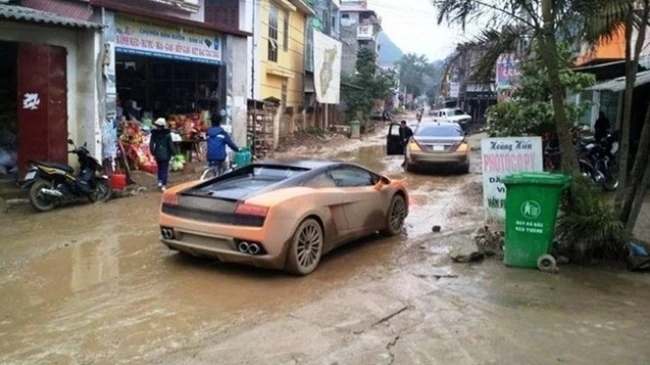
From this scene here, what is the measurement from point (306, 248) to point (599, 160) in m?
9.13

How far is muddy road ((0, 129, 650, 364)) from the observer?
4664 millimetres

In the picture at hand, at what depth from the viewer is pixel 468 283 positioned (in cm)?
665

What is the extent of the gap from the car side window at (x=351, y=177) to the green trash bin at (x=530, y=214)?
206cm

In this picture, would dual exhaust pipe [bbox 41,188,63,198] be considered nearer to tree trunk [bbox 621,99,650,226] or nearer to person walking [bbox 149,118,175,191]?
person walking [bbox 149,118,175,191]

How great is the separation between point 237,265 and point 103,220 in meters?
3.82

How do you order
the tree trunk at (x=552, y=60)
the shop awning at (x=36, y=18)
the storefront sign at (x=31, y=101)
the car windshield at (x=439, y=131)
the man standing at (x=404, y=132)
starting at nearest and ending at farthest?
the tree trunk at (x=552, y=60) < the shop awning at (x=36, y=18) < the storefront sign at (x=31, y=101) < the car windshield at (x=439, y=131) < the man standing at (x=404, y=132)

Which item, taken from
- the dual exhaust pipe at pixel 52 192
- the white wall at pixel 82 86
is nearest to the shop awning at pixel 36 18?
the white wall at pixel 82 86

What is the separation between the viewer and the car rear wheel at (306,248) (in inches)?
262

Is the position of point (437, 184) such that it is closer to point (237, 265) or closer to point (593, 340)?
point (237, 265)

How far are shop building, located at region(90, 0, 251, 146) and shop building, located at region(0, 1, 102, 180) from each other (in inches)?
74.7

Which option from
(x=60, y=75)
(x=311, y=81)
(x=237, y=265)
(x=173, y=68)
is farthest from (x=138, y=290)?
(x=311, y=81)

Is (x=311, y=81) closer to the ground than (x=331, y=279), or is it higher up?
higher up

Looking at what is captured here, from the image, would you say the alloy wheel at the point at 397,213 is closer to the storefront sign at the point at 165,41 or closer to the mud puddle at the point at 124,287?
the mud puddle at the point at 124,287

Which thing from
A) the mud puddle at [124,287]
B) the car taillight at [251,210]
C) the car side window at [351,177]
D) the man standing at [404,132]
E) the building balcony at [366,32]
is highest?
the building balcony at [366,32]
